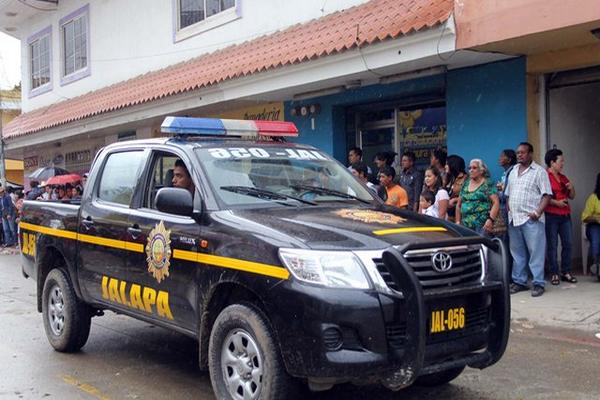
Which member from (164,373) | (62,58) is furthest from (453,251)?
(62,58)

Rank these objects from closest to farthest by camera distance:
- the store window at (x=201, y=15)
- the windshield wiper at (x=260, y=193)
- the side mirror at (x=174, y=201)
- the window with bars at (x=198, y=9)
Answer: the side mirror at (x=174, y=201) → the windshield wiper at (x=260, y=193) → the store window at (x=201, y=15) → the window with bars at (x=198, y=9)

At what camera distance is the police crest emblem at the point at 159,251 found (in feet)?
16.3

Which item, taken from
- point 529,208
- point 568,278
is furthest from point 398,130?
point 568,278

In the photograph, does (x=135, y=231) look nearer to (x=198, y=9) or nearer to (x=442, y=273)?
(x=442, y=273)

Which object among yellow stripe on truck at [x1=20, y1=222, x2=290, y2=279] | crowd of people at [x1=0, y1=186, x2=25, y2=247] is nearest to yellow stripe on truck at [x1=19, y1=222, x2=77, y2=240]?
yellow stripe on truck at [x1=20, y1=222, x2=290, y2=279]

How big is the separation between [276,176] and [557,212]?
4.74 metres

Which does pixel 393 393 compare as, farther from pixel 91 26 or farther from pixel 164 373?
pixel 91 26

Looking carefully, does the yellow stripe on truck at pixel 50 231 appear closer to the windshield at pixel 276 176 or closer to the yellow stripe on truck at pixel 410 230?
the windshield at pixel 276 176

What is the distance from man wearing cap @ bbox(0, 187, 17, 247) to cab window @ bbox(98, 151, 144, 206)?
14.8 m

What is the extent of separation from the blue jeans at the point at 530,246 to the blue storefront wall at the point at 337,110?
9.84 ft

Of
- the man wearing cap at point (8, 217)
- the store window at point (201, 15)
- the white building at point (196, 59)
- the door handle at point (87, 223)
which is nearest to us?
the door handle at point (87, 223)

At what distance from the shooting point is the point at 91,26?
19469mm

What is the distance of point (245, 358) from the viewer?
4262 mm

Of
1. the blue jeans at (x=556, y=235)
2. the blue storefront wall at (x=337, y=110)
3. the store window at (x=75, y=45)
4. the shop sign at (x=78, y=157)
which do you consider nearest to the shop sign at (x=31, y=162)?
the shop sign at (x=78, y=157)
